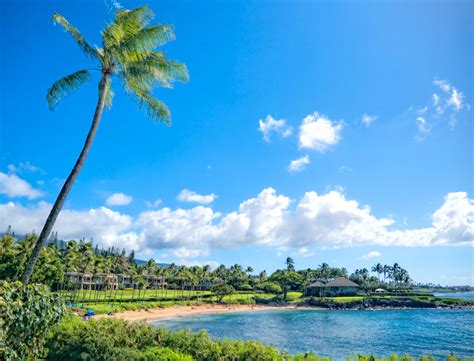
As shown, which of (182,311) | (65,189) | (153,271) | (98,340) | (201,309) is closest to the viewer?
(98,340)

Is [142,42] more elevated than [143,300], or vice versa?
[142,42]

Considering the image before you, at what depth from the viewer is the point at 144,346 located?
1184 centimetres

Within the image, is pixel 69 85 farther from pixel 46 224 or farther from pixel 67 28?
pixel 46 224

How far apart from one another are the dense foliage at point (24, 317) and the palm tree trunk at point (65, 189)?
7.07 feet

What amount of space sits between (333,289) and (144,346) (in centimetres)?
10179

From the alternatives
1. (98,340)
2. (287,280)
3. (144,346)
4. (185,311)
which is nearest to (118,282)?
(185,311)

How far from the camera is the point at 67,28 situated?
13.1 metres

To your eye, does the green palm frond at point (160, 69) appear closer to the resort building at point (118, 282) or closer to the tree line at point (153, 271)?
the tree line at point (153, 271)

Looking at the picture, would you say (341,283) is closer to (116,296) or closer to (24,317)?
(116,296)

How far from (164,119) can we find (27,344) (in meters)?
9.23

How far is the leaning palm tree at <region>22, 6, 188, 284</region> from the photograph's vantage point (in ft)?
41.2

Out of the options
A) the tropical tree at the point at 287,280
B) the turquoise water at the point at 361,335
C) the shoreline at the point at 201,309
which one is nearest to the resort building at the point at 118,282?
the shoreline at the point at 201,309

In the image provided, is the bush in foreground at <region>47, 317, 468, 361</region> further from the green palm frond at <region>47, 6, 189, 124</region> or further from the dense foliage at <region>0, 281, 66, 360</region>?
the green palm frond at <region>47, 6, 189, 124</region>

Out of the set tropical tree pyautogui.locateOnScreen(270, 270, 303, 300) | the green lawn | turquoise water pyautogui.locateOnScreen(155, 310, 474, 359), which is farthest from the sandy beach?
tropical tree pyautogui.locateOnScreen(270, 270, 303, 300)
